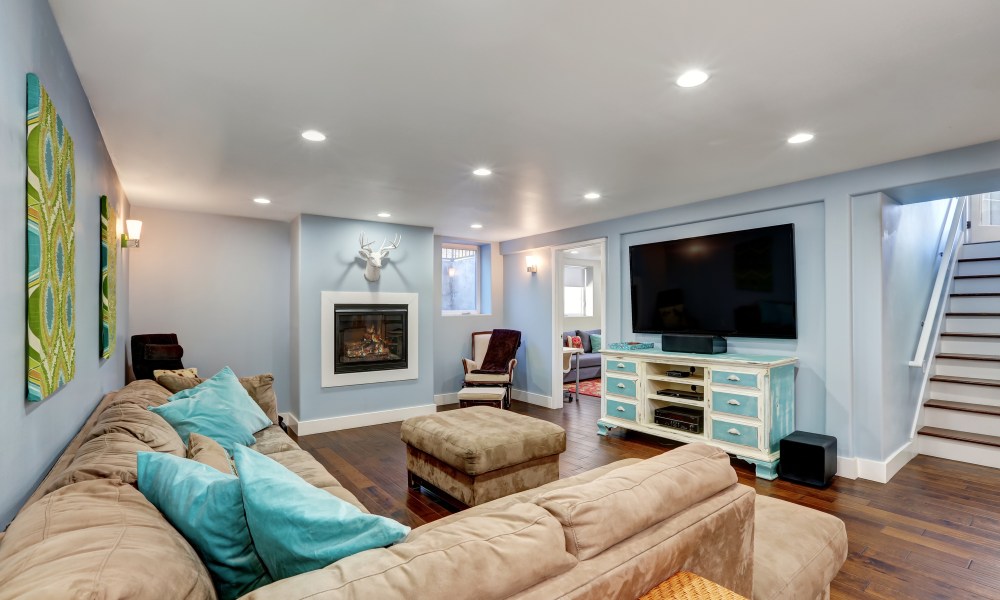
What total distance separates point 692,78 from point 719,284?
2.70 meters

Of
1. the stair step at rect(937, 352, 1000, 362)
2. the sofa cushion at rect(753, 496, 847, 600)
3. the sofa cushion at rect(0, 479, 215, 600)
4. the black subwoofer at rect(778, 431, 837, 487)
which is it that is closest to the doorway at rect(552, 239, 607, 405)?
the black subwoofer at rect(778, 431, 837, 487)

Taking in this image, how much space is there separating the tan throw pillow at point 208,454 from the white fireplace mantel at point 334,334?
326 cm

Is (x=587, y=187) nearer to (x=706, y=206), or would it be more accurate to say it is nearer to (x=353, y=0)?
(x=706, y=206)

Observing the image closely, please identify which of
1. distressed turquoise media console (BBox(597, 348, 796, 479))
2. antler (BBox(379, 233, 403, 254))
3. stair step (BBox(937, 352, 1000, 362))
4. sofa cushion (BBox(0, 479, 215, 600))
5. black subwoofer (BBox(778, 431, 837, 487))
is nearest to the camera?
sofa cushion (BBox(0, 479, 215, 600))

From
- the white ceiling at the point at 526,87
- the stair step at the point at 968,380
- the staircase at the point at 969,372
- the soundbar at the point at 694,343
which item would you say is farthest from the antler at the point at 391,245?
the stair step at the point at 968,380

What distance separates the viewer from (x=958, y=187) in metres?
3.37

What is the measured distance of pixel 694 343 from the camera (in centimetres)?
442

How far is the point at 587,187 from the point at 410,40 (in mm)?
2446

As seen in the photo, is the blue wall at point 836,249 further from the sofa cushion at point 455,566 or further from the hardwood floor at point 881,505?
the sofa cushion at point 455,566

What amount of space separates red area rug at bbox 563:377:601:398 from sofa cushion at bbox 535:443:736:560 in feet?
19.0

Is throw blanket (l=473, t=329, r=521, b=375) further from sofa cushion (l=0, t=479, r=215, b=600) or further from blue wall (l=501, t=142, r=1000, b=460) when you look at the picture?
sofa cushion (l=0, t=479, r=215, b=600)

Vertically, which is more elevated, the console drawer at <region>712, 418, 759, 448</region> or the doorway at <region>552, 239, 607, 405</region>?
the doorway at <region>552, 239, 607, 405</region>

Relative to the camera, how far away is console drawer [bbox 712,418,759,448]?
373cm

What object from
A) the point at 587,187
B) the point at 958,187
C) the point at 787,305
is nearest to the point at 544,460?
the point at 587,187
